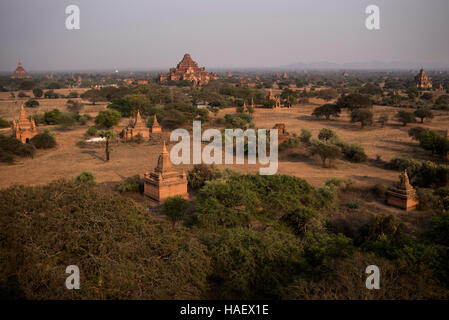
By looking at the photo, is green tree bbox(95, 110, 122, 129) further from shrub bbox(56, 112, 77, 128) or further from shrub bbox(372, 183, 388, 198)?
shrub bbox(372, 183, 388, 198)

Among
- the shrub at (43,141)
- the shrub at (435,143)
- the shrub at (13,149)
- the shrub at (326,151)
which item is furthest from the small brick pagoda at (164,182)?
the shrub at (435,143)

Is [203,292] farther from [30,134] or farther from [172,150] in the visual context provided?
[30,134]

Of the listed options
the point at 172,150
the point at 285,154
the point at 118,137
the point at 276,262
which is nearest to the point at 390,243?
the point at 276,262

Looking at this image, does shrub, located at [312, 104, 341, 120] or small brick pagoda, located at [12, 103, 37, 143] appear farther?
shrub, located at [312, 104, 341, 120]

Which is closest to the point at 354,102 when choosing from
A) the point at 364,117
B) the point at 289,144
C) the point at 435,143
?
the point at 364,117

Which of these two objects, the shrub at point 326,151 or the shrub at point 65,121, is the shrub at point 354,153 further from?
the shrub at point 65,121

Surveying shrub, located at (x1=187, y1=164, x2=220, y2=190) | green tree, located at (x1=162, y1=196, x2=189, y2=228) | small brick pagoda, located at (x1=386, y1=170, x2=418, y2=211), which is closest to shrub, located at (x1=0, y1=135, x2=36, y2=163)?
shrub, located at (x1=187, y1=164, x2=220, y2=190)

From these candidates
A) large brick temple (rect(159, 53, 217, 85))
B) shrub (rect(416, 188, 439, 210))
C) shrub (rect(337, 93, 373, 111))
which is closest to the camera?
shrub (rect(416, 188, 439, 210))
